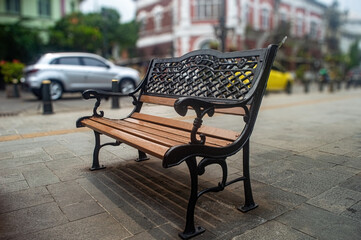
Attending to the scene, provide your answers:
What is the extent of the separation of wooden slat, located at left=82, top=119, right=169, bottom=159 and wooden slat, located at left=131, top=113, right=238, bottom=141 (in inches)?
18.1

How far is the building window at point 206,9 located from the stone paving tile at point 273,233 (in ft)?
86.2

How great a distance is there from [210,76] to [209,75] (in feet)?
0.09

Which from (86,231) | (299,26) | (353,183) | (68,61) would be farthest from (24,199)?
(299,26)

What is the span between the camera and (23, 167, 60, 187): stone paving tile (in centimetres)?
310

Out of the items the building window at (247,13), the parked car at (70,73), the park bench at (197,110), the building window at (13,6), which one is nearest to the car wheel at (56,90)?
the parked car at (70,73)

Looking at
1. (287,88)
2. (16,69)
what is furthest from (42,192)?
(287,88)

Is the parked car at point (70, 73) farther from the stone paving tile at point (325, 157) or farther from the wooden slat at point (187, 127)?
the stone paving tile at point (325, 157)

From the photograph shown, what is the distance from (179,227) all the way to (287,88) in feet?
50.0

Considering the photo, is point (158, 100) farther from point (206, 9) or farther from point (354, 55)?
point (354, 55)

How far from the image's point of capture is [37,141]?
15.9ft

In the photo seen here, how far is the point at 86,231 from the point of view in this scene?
218 cm

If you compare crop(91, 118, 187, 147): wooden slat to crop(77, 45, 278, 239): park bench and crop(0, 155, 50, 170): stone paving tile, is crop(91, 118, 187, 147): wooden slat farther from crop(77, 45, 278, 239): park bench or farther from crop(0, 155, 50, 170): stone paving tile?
crop(0, 155, 50, 170): stone paving tile

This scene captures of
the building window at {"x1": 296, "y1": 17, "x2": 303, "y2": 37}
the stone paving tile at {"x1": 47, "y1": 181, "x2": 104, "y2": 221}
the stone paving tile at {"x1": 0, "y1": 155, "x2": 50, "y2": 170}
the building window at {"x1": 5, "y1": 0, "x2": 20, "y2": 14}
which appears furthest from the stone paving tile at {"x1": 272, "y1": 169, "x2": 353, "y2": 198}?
the building window at {"x1": 296, "y1": 17, "x2": 303, "y2": 37}

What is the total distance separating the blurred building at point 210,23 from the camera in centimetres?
2698
